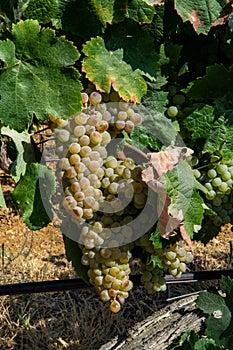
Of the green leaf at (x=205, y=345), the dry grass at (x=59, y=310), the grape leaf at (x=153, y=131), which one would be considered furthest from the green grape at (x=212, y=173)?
the dry grass at (x=59, y=310)

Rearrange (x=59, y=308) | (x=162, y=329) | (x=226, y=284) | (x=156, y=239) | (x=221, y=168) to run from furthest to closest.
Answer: (x=59, y=308) < (x=162, y=329) < (x=226, y=284) < (x=221, y=168) < (x=156, y=239)

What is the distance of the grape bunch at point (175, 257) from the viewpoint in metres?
1.07

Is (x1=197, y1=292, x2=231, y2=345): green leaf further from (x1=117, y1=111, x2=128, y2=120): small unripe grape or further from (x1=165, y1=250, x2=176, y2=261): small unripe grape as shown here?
(x1=117, y1=111, x2=128, y2=120): small unripe grape

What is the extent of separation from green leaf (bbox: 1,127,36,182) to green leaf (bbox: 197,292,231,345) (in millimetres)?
608

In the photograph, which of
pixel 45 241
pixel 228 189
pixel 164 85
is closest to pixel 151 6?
pixel 164 85

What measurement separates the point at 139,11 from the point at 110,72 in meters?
0.10

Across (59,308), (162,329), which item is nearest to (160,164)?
(162,329)

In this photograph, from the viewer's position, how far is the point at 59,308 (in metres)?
2.74

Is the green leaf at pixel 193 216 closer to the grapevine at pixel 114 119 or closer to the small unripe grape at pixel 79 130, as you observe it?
the grapevine at pixel 114 119

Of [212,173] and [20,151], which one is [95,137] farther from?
[212,173]

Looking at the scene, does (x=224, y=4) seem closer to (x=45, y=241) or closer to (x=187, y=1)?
(x=187, y=1)

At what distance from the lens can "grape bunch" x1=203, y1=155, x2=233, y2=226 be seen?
3.52ft

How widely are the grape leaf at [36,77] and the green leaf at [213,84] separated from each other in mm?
243

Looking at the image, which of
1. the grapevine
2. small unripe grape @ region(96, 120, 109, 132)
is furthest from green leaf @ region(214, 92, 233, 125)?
small unripe grape @ region(96, 120, 109, 132)
